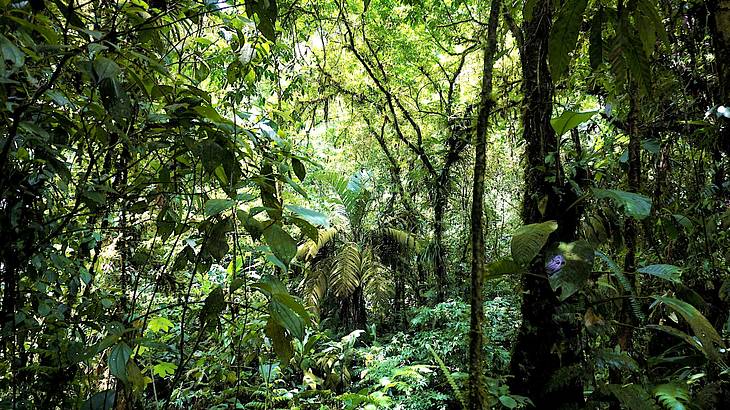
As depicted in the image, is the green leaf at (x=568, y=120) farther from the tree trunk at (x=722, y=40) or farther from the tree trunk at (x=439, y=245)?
the tree trunk at (x=439, y=245)

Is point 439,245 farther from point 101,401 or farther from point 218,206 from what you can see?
point 218,206

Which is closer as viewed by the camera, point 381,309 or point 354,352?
point 354,352

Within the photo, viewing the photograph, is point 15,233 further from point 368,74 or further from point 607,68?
point 368,74

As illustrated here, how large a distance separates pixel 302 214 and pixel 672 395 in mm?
1339

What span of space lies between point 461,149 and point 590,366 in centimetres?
422

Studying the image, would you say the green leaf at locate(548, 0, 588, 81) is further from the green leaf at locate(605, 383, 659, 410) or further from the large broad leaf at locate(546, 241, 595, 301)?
the green leaf at locate(605, 383, 659, 410)

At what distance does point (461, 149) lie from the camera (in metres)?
5.76

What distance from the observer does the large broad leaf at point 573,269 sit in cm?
132

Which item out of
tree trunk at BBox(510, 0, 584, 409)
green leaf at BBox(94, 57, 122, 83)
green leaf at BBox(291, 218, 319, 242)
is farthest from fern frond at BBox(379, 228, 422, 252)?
green leaf at BBox(94, 57, 122, 83)

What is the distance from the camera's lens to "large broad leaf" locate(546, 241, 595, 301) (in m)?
1.32

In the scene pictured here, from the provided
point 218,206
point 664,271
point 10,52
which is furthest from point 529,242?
point 10,52

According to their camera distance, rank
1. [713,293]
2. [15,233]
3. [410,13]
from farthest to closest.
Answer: [410,13]
[713,293]
[15,233]

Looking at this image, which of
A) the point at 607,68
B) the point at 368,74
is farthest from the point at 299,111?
the point at 607,68

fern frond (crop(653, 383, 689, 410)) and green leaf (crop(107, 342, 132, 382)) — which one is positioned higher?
green leaf (crop(107, 342, 132, 382))
